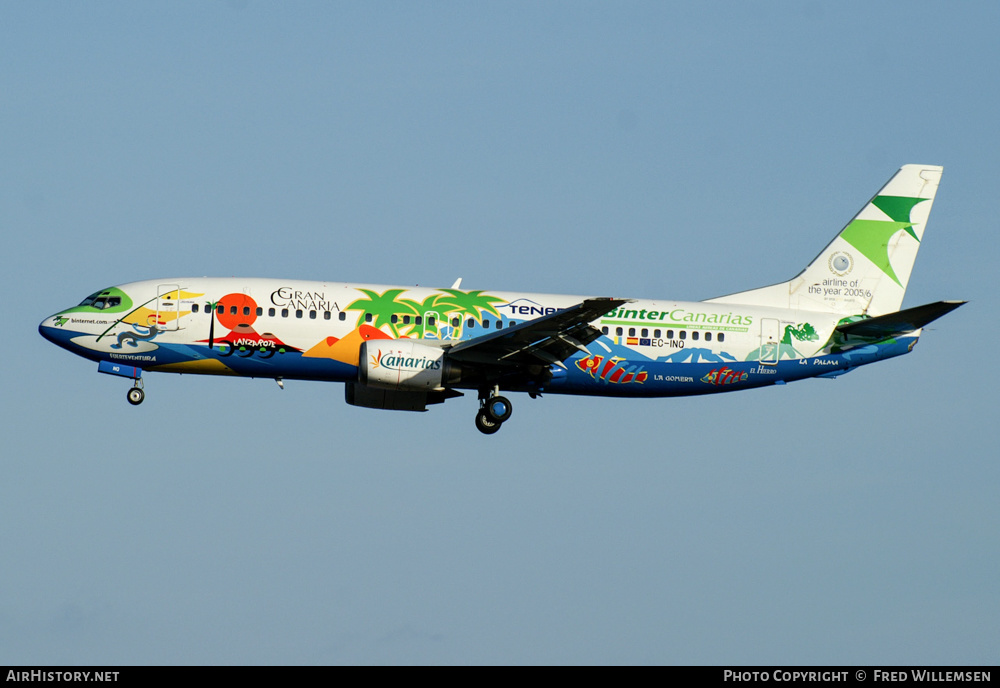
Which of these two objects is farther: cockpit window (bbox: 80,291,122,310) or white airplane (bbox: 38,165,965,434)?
cockpit window (bbox: 80,291,122,310)

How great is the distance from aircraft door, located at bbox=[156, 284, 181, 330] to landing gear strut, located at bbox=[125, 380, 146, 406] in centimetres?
228

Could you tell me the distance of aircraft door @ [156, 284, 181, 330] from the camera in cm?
4647

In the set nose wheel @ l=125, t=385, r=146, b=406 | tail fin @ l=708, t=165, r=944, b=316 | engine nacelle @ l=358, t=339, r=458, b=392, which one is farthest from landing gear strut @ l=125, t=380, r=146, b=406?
tail fin @ l=708, t=165, r=944, b=316

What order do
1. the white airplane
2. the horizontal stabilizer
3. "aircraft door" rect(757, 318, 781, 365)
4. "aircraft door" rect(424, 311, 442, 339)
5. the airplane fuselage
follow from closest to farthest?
the horizontal stabilizer < the white airplane < the airplane fuselage < "aircraft door" rect(424, 311, 442, 339) < "aircraft door" rect(757, 318, 781, 365)

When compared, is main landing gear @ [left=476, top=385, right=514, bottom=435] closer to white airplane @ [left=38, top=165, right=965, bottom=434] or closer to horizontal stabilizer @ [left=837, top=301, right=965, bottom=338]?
white airplane @ [left=38, top=165, right=965, bottom=434]

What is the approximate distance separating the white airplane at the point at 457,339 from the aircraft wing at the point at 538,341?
56 millimetres

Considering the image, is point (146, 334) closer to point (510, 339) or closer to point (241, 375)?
point (241, 375)

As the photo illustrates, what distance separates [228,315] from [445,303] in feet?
23.4

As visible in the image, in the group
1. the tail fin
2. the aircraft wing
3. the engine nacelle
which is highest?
Result: the tail fin

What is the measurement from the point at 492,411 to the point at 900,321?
14.0m

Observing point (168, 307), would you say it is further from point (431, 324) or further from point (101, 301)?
point (431, 324)

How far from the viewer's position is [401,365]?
45.2 metres
